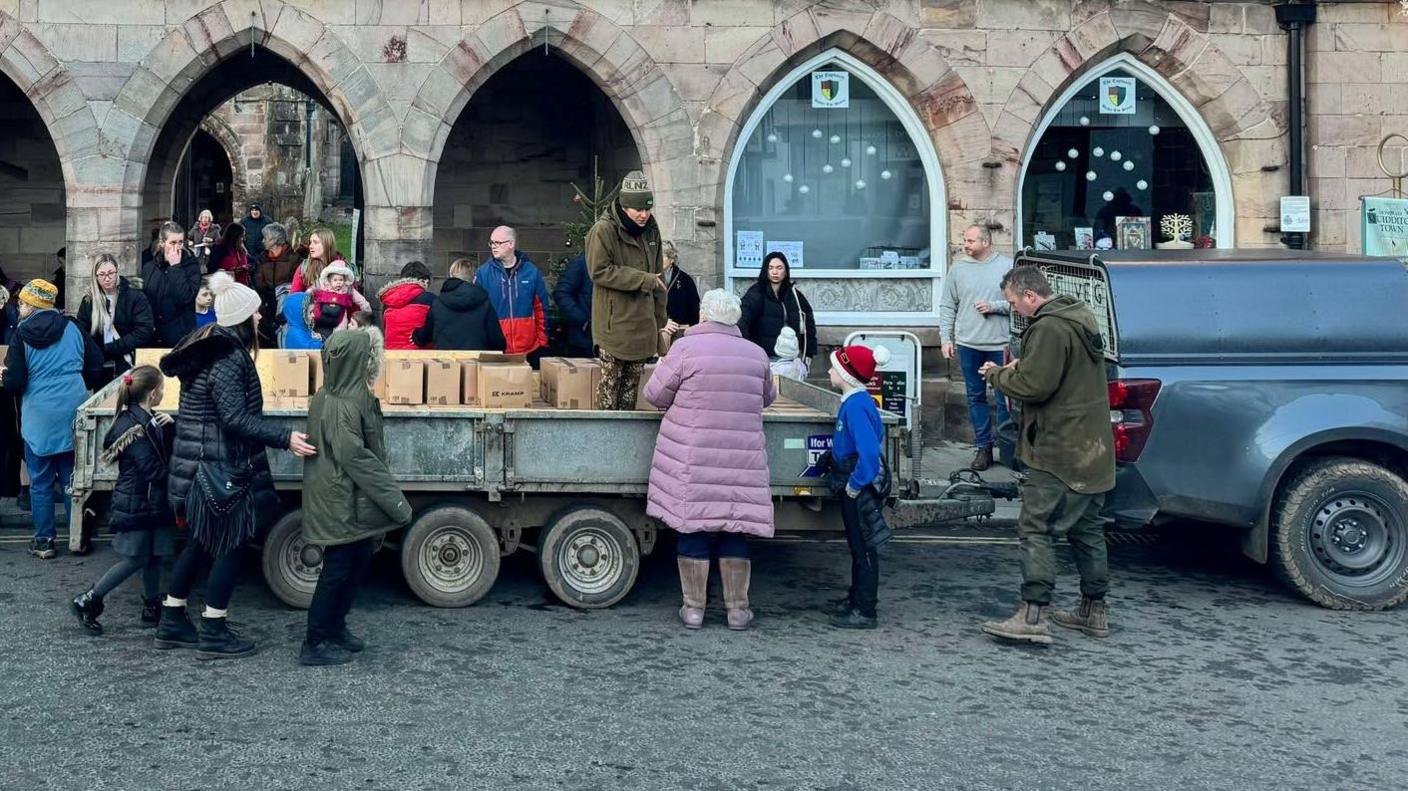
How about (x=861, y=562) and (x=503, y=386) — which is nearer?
(x=861, y=562)

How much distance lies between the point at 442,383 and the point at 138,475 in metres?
1.72

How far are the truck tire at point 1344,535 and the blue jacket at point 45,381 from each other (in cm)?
684

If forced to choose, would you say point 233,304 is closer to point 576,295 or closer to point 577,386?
point 577,386

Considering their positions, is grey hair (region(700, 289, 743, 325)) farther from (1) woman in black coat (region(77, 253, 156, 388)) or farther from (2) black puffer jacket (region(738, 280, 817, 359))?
(1) woman in black coat (region(77, 253, 156, 388))

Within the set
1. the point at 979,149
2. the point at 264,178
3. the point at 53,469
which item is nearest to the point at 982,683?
the point at 53,469

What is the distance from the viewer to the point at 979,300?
13.2 m

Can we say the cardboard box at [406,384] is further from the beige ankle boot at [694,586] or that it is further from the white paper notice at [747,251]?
the white paper notice at [747,251]

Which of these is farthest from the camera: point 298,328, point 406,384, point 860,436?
point 298,328

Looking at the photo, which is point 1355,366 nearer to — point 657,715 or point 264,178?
point 657,715

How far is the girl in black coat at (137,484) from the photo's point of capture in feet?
26.5

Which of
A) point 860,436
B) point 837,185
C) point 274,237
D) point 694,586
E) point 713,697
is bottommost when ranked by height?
point 713,697

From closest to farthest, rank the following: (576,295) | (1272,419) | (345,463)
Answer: (345,463)
(1272,419)
(576,295)

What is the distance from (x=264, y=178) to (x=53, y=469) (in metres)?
25.5

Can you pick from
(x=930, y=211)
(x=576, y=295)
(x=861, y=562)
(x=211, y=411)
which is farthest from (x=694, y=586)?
(x=930, y=211)
